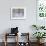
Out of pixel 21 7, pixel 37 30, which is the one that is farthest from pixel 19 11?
pixel 37 30

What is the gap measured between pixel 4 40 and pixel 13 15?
3.23 feet

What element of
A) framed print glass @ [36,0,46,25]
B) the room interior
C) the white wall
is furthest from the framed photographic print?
framed print glass @ [36,0,46,25]

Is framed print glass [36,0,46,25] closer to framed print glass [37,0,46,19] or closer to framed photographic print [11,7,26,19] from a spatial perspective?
framed print glass [37,0,46,19]

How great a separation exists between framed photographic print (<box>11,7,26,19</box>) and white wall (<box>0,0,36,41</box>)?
11 cm

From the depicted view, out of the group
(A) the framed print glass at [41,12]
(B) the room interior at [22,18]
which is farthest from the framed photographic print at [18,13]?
(A) the framed print glass at [41,12]

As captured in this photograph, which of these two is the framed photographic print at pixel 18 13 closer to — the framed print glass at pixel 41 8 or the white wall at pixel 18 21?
the white wall at pixel 18 21

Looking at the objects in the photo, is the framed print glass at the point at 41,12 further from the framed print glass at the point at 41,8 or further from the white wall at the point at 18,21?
the white wall at the point at 18,21

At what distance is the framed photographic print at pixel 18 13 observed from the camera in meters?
5.60

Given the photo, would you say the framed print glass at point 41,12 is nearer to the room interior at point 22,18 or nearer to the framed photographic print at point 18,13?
the room interior at point 22,18

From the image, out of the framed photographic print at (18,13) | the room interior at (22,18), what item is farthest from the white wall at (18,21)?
the framed photographic print at (18,13)

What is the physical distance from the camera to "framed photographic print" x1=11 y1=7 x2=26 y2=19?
18.4 feet

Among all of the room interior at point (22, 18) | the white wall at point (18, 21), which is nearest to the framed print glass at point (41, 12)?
the room interior at point (22, 18)

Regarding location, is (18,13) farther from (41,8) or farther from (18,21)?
(41,8)

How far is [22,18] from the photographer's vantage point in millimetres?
5625
